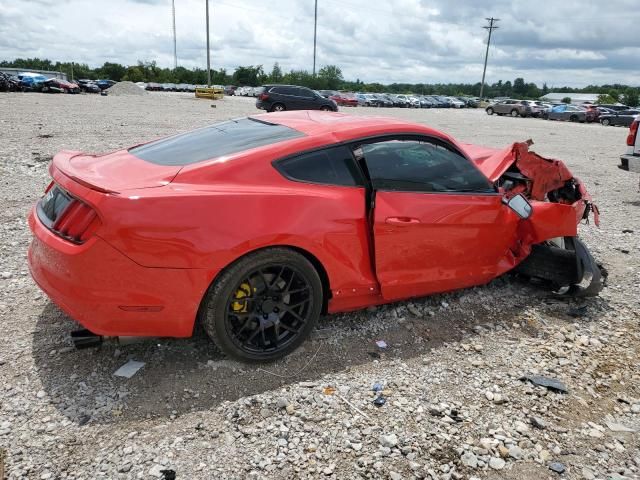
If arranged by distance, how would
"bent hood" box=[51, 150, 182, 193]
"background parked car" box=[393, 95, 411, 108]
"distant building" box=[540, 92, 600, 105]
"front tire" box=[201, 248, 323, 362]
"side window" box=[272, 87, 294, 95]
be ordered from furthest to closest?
1. "distant building" box=[540, 92, 600, 105]
2. "background parked car" box=[393, 95, 411, 108]
3. "side window" box=[272, 87, 294, 95]
4. "front tire" box=[201, 248, 323, 362]
5. "bent hood" box=[51, 150, 182, 193]

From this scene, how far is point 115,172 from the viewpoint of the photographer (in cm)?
301

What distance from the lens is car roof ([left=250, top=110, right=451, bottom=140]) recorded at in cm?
340

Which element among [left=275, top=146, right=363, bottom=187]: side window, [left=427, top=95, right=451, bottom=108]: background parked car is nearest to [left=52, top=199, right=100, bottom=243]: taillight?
[left=275, top=146, right=363, bottom=187]: side window

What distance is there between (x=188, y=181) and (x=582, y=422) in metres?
2.66

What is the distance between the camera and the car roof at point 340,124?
3396 millimetres

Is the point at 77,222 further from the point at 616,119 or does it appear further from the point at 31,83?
the point at 31,83

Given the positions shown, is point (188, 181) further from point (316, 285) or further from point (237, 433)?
point (237, 433)

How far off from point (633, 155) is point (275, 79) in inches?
3538

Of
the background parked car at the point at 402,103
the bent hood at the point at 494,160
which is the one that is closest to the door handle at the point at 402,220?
the bent hood at the point at 494,160

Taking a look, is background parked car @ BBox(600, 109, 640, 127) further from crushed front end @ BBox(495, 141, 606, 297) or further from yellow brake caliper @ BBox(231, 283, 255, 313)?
yellow brake caliper @ BBox(231, 283, 255, 313)

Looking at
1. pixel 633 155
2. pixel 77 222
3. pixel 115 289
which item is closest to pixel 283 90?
pixel 633 155

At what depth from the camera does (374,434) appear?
2.67m

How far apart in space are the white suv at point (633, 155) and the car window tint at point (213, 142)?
702cm

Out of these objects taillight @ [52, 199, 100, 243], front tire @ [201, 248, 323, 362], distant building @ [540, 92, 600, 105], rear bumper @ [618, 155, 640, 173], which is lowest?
front tire @ [201, 248, 323, 362]
